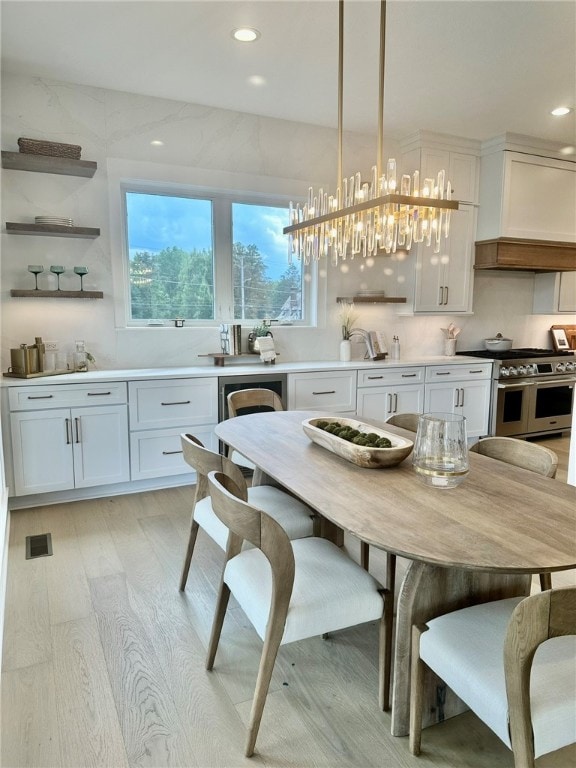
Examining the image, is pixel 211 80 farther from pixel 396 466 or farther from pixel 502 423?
pixel 502 423

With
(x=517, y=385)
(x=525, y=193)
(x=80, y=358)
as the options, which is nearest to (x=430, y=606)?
(x=80, y=358)

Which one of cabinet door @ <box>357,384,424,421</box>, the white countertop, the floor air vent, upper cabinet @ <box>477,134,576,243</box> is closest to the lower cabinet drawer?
the white countertop

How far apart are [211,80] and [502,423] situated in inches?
155

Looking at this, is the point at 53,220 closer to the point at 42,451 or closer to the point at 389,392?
the point at 42,451

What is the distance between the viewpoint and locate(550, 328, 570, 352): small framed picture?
5754 millimetres

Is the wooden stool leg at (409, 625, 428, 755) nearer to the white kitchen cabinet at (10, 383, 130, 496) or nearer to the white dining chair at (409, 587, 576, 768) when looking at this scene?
the white dining chair at (409, 587, 576, 768)

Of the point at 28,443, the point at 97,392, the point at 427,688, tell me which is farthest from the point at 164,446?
the point at 427,688

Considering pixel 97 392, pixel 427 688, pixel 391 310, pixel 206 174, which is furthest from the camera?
pixel 391 310

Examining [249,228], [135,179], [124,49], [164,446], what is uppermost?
[124,49]

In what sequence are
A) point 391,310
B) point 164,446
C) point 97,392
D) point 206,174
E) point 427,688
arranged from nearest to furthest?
1. point 427,688
2. point 97,392
3. point 164,446
4. point 206,174
5. point 391,310

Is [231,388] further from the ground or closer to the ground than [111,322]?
closer to the ground

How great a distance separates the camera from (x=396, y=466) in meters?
1.91

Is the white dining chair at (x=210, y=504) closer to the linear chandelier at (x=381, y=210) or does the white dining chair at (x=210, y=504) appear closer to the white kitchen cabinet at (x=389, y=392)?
the linear chandelier at (x=381, y=210)

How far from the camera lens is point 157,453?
11.7ft
